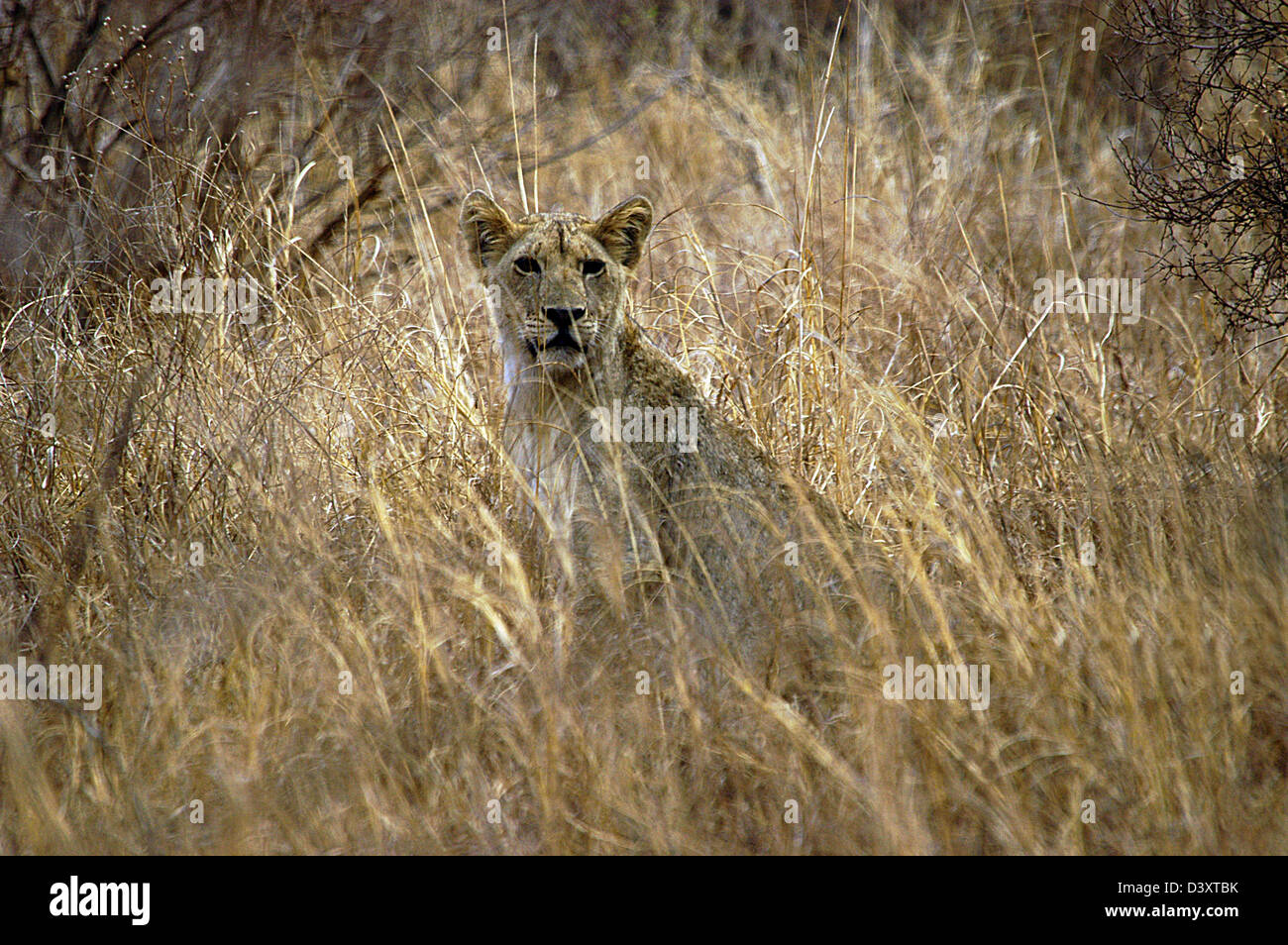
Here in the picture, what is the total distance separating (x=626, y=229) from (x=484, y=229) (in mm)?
675

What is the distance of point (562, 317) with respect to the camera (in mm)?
5273

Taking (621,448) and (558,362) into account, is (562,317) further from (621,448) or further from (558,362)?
(621,448)

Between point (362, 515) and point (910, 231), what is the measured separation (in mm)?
4150

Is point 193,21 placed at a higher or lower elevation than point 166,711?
higher

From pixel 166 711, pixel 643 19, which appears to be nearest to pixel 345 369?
pixel 166 711

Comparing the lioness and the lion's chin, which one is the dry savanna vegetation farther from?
the lion's chin

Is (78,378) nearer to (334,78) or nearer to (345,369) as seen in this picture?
(345,369)

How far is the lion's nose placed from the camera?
5.26 metres

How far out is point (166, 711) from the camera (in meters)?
4.03

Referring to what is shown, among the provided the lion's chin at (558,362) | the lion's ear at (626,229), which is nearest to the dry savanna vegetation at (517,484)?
the lion's chin at (558,362)

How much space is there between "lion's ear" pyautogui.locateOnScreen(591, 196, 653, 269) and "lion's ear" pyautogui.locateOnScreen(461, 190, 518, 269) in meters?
0.42

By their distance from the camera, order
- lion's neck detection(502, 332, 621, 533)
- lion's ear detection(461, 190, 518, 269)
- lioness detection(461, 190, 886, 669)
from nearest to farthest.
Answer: lioness detection(461, 190, 886, 669), lion's neck detection(502, 332, 621, 533), lion's ear detection(461, 190, 518, 269)

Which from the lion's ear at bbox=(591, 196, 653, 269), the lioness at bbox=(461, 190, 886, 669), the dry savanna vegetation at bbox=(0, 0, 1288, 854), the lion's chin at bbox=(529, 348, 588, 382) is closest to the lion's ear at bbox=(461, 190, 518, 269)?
the lioness at bbox=(461, 190, 886, 669)

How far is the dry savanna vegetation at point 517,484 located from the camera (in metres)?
3.64
